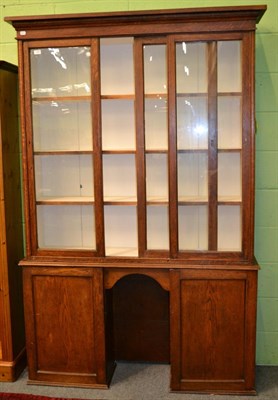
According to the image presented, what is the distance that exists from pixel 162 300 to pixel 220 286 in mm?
619

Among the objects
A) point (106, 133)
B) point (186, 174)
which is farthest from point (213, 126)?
point (106, 133)

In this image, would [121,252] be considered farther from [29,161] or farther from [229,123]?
[229,123]

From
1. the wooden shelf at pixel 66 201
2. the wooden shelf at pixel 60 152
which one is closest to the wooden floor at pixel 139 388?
the wooden shelf at pixel 66 201

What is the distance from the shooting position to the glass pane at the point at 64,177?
280 cm

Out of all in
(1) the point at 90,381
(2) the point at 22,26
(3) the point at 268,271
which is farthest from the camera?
(3) the point at 268,271

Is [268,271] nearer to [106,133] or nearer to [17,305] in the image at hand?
[106,133]

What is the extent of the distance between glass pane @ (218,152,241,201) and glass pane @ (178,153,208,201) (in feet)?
0.31

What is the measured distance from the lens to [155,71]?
2641 millimetres

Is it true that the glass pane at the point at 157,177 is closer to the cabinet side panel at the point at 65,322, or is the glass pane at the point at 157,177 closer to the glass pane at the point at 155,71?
the glass pane at the point at 155,71

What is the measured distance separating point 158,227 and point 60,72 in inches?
47.4

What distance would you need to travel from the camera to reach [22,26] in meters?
2.58

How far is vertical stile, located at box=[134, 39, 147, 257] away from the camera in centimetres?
256

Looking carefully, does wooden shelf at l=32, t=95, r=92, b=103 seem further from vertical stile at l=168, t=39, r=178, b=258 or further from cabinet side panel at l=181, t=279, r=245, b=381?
cabinet side panel at l=181, t=279, r=245, b=381

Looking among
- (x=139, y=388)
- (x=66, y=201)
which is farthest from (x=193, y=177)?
(x=139, y=388)
